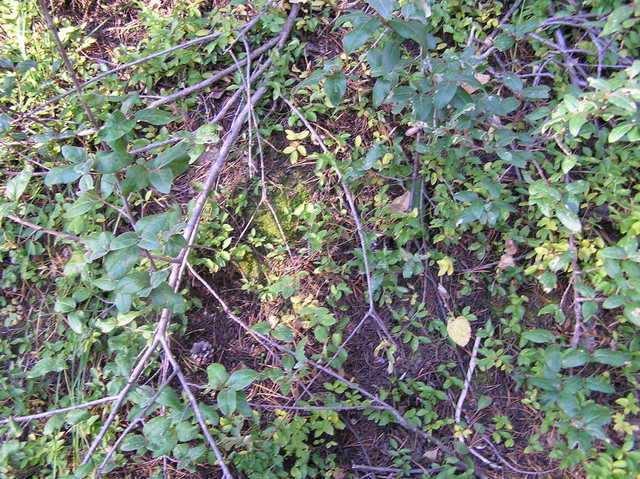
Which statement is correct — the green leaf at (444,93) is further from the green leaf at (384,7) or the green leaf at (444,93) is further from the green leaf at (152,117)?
the green leaf at (152,117)

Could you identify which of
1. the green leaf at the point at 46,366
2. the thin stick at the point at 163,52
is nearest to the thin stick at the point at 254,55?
the thin stick at the point at 163,52

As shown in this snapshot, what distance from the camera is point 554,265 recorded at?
2062 millimetres

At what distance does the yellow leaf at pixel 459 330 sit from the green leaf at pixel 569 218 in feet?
2.00

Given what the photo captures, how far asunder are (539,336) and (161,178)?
1.61 m

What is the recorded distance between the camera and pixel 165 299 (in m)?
1.76

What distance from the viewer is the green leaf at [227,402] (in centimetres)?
168

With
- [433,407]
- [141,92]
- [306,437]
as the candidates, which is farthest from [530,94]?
[141,92]

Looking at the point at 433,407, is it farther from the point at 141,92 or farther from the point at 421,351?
the point at 141,92

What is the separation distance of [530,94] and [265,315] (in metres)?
1.56

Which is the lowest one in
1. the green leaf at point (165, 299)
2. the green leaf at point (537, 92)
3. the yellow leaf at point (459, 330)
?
the yellow leaf at point (459, 330)

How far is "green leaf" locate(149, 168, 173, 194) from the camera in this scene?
1662 mm

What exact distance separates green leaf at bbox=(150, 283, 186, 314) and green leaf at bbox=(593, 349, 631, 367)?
1592 mm

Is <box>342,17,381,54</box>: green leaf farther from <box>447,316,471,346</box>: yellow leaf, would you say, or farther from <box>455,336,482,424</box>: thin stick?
<box>455,336,482,424</box>: thin stick

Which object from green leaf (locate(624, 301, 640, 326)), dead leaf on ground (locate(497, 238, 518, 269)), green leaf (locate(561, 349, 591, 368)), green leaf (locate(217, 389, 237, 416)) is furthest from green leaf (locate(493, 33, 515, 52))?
green leaf (locate(217, 389, 237, 416))
